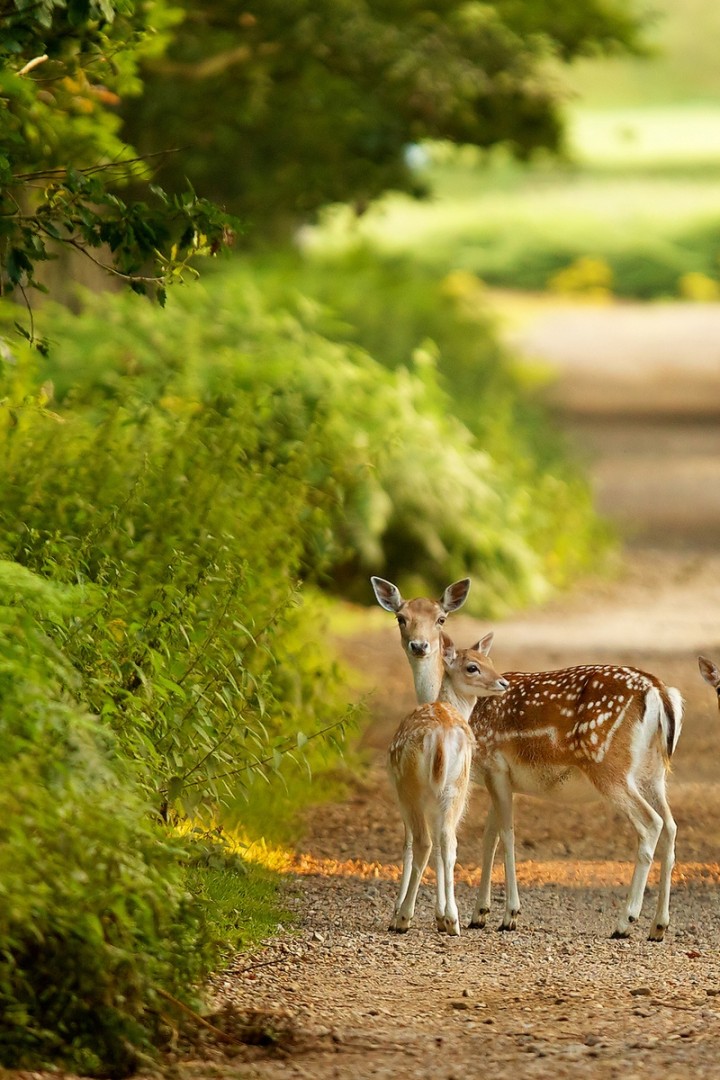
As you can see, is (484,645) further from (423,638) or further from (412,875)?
(412,875)

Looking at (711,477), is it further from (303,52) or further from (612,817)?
(612,817)

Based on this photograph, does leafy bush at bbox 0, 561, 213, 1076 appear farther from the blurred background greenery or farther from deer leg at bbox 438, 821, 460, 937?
deer leg at bbox 438, 821, 460, 937

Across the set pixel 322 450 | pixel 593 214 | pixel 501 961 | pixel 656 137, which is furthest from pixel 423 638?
pixel 656 137

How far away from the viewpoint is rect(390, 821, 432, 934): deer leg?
7117mm

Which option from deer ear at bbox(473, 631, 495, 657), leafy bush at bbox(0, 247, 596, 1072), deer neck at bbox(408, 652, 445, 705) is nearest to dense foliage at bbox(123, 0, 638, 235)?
leafy bush at bbox(0, 247, 596, 1072)

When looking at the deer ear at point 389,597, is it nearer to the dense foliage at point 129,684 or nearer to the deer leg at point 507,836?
the dense foliage at point 129,684

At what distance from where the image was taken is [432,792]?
7023 mm

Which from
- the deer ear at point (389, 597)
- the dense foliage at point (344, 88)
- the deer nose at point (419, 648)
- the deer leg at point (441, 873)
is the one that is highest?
the dense foliage at point (344, 88)

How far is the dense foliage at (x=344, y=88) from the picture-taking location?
595 inches

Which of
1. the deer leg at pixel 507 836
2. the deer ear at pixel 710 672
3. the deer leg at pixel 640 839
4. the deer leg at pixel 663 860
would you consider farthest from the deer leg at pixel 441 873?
the deer ear at pixel 710 672

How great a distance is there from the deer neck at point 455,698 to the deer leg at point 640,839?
2.39 ft

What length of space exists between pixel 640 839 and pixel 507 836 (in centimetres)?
51

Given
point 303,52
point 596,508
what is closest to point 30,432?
point 303,52

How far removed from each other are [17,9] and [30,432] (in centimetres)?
216
